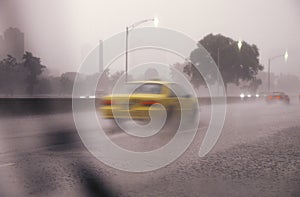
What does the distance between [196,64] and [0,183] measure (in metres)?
76.7

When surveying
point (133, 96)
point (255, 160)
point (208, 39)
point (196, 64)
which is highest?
point (208, 39)

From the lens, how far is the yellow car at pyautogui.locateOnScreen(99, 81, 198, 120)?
10.8 m

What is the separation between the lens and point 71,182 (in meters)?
4.83

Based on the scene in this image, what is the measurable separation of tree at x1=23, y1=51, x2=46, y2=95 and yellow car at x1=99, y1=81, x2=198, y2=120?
82433mm

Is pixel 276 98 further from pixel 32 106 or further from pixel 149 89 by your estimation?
pixel 149 89

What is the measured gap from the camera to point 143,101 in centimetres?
1086

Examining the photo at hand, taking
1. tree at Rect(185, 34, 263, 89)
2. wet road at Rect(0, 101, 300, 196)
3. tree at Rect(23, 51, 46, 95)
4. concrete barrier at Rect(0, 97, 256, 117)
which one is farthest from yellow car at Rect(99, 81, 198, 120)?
tree at Rect(23, 51, 46, 95)

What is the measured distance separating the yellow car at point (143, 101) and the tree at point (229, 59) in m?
64.5

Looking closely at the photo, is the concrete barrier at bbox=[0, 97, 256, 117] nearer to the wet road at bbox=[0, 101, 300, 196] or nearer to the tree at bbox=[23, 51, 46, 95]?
the wet road at bbox=[0, 101, 300, 196]

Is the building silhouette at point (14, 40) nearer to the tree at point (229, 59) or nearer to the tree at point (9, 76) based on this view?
the tree at point (9, 76)

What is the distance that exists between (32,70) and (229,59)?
47.1 metres

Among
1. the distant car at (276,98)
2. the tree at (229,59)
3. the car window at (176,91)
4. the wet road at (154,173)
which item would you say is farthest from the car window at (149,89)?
the tree at (229,59)

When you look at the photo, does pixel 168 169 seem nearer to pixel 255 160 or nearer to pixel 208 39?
pixel 255 160

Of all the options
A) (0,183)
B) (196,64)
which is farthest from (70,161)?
(196,64)
